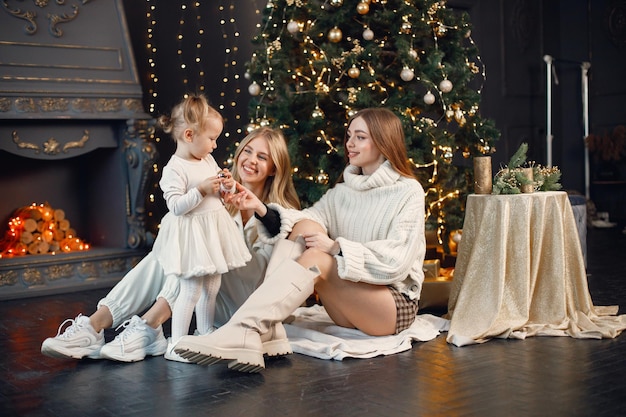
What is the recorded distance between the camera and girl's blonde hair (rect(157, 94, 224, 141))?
380cm

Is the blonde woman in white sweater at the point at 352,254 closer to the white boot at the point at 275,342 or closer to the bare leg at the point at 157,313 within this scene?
the white boot at the point at 275,342

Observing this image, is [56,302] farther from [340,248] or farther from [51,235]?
[340,248]

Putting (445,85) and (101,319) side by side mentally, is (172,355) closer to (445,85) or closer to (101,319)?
(101,319)

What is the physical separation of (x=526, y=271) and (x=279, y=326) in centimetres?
128

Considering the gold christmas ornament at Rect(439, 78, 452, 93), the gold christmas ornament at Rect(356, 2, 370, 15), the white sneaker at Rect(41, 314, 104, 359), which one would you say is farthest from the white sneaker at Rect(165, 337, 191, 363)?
the gold christmas ornament at Rect(356, 2, 370, 15)

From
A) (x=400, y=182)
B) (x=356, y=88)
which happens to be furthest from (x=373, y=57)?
(x=400, y=182)

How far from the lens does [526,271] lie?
4.17 m

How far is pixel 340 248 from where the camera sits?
370 cm

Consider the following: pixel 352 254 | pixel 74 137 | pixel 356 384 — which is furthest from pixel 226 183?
pixel 74 137

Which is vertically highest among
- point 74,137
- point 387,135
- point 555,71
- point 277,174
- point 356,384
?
point 555,71

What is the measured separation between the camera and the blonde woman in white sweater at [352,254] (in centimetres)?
340

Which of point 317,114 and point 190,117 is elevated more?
point 317,114

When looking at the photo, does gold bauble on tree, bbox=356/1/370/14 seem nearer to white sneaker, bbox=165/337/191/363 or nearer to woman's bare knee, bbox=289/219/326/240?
woman's bare knee, bbox=289/219/326/240

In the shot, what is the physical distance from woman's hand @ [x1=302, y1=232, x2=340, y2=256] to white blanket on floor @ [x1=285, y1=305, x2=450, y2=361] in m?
0.41
